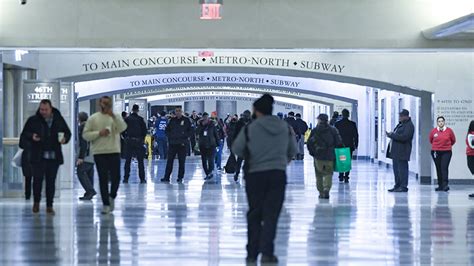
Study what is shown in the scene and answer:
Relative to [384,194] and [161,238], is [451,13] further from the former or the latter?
[161,238]

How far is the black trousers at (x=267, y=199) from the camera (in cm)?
1089

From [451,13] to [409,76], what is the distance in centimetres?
574

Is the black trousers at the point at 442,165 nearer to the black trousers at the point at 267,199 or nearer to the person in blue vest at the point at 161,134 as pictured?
the black trousers at the point at 267,199

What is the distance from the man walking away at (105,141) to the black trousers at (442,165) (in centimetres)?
883

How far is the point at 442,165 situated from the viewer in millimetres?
23062

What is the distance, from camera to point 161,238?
13.2m

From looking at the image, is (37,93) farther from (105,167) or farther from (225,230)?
(225,230)

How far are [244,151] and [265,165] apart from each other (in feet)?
0.78

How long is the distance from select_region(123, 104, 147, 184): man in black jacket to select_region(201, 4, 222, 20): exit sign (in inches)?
202

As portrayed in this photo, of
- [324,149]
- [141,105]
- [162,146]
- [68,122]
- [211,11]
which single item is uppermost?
[211,11]

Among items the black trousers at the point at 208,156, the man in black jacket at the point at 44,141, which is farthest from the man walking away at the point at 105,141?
the black trousers at the point at 208,156

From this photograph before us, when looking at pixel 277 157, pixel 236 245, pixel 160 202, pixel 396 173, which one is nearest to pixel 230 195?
pixel 160 202

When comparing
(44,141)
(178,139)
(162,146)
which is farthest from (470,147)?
(162,146)

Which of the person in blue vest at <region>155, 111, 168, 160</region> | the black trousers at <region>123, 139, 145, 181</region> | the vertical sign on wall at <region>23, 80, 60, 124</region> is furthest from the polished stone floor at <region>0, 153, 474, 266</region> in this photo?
the person in blue vest at <region>155, 111, 168, 160</region>
